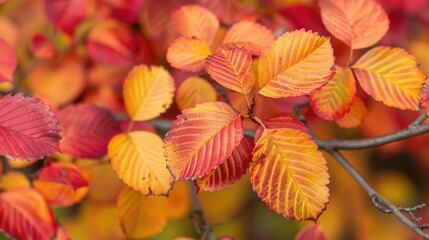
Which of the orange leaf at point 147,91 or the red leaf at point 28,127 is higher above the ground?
the red leaf at point 28,127

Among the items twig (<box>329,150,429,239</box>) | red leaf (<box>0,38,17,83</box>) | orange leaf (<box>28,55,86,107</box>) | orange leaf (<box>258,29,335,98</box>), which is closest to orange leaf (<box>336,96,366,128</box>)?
twig (<box>329,150,429,239</box>)

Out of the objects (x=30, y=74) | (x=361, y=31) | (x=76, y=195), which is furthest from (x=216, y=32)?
(x=30, y=74)

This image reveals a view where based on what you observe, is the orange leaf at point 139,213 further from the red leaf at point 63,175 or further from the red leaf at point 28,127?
the red leaf at point 28,127

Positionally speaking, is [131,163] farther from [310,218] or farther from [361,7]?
[361,7]

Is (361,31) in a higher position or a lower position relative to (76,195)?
higher

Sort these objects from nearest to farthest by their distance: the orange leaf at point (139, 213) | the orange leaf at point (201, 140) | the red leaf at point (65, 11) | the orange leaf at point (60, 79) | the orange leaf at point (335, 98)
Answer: the orange leaf at point (201, 140), the orange leaf at point (335, 98), the orange leaf at point (139, 213), the red leaf at point (65, 11), the orange leaf at point (60, 79)

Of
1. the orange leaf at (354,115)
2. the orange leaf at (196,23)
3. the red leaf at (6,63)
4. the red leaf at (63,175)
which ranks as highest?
the red leaf at (6,63)

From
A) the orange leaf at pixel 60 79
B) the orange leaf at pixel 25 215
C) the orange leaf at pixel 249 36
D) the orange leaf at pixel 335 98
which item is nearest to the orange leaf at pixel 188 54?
the orange leaf at pixel 249 36

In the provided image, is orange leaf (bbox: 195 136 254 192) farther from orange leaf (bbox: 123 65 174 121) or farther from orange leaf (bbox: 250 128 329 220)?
orange leaf (bbox: 123 65 174 121)
